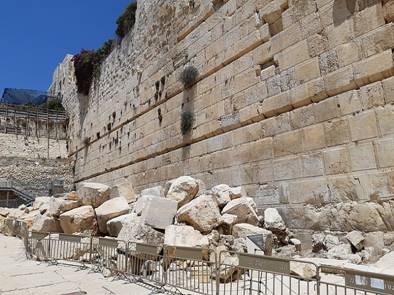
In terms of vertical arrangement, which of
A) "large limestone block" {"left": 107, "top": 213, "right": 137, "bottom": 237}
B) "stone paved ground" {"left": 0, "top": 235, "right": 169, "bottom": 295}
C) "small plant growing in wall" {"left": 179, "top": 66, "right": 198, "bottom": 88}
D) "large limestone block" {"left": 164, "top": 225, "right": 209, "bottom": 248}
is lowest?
"stone paved ground" {"left": 0, "top": 235, "right": 169, "bottom": 295}

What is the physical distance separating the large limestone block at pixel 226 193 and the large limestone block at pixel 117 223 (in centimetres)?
134

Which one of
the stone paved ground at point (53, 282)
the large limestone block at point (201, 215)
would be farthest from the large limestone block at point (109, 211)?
the large limestone block at point (201, 215)

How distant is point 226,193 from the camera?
6.06 meters

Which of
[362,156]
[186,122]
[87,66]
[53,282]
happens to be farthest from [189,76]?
[87,66]

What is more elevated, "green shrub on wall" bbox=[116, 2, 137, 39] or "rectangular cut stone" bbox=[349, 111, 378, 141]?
"green shrub on wall" bbox=[116, 2, 137, 39]

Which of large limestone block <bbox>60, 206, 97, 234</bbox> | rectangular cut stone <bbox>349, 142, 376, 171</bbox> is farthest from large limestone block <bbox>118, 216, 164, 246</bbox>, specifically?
rectangular cut stone <bbox>349, 142, 376, 171</bbox>

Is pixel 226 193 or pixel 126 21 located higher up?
pixel 126 21

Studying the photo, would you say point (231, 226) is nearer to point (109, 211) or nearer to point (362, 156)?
point (362, 156)

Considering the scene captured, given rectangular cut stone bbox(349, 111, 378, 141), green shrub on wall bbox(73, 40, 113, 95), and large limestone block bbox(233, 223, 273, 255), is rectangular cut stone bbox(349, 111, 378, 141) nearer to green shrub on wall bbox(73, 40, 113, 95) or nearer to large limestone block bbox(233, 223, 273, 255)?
large limestone block bbox(233, 223, 273, 255)

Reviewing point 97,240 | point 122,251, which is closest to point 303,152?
point 122,251

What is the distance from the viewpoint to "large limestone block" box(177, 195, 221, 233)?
530 cm

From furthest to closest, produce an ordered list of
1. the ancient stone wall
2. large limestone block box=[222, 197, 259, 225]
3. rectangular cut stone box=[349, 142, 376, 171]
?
large limestone block box=[222, 197, 259, 225]
the ancient stone wall
rectangular cut stone box=[349, 142, 376, 171]

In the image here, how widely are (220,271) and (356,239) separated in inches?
66.2

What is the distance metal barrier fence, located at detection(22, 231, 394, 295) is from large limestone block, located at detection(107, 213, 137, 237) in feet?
1.22
